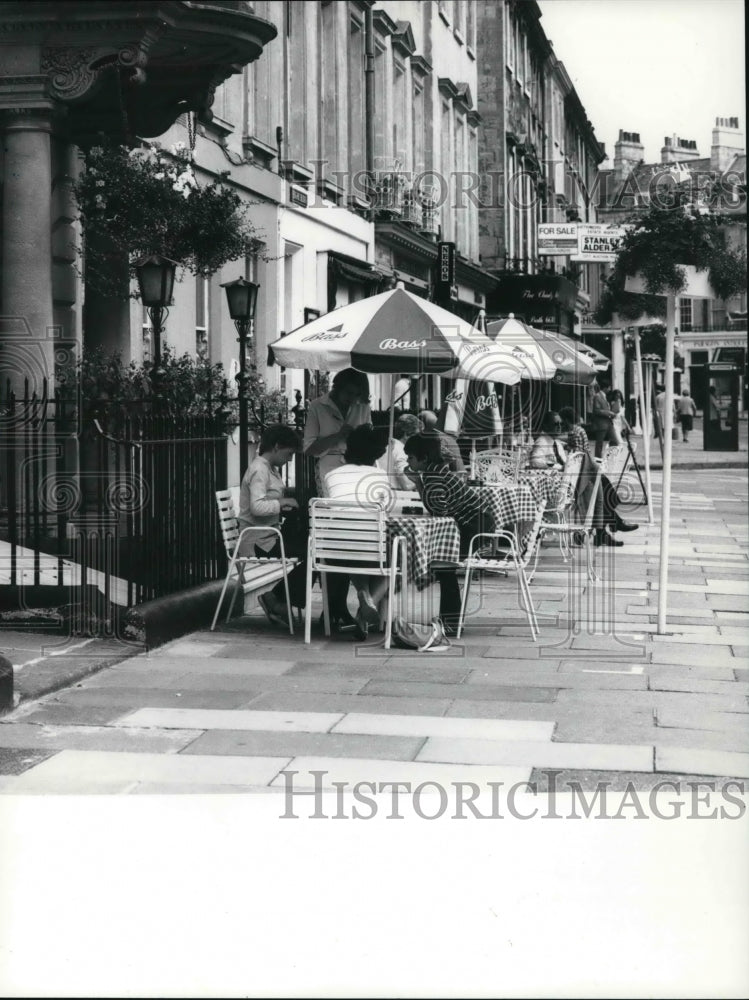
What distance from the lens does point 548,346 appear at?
16.7m

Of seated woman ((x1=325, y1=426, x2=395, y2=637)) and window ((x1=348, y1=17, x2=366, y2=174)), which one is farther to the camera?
window ((x1=348, y1=17, x2=366, y2=174))

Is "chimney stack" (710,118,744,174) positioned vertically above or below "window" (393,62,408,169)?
below

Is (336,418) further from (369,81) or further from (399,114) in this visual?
(399,114)

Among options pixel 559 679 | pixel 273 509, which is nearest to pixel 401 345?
pixel 273 509

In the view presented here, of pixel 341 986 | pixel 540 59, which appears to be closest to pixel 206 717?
pixel 341 986

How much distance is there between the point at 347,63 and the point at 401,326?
1228 centimetres

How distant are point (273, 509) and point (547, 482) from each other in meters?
4.31

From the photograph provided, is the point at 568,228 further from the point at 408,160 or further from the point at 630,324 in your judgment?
the point at 630,324

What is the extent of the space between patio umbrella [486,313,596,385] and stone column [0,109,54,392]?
5549 millimetres

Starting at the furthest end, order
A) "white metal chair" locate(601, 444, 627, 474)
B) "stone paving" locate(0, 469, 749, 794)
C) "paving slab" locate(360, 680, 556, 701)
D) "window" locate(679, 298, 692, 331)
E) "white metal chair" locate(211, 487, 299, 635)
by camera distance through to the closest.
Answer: "window" locate(679, 298, 692, 331), "white metal chair" locate(601, 444, 627, 474), "white metal chair" locate(211, 487, 299, 635), "paving slab" locate(360, 680, 556, 701), "stone paving" locate(0, 469, 749, 794)

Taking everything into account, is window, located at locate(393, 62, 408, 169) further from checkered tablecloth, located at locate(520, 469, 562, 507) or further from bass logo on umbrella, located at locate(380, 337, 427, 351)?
bass logo on umbrella, located at locate(380, 337, 427, 351)

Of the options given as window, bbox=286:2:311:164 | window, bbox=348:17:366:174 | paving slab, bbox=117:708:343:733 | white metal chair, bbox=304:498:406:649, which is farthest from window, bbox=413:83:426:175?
paving slab, bbox=117:708:343:733

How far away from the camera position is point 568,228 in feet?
69.1

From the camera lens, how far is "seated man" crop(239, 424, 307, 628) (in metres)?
9.70
